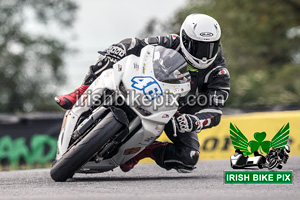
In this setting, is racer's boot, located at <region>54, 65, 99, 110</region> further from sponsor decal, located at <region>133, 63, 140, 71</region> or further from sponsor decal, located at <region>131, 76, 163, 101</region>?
sponsor decal, located at <region>131, 76, 163, 101</region>

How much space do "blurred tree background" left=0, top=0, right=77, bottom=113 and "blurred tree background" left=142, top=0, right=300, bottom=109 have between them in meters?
8.23

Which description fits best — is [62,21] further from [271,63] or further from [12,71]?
[271,63]

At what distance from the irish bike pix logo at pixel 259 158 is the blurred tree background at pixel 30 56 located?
21222mm

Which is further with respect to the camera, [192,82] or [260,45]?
[260,45]

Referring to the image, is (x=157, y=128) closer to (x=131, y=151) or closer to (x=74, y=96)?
(x=131, y=151)

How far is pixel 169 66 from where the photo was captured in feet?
20.0

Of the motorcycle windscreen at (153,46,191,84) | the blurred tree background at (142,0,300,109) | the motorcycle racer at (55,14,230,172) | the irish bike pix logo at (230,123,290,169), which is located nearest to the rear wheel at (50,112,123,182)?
the motorcycle windscreen at (153,46,191,84)

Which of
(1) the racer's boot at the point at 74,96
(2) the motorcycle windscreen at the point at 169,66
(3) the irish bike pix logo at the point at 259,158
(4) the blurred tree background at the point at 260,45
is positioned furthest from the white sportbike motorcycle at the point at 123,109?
(4) the blurred tree background at the point at 260,45

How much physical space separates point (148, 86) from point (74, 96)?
101cm

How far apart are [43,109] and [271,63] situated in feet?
42.9

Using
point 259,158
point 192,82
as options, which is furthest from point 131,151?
point 259,158

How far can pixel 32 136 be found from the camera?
12.2m

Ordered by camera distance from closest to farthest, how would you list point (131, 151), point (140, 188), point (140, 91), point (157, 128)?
point (140, 188) < point (140, 91) < point (157, 128) < point (131, 151)

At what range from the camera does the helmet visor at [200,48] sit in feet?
21.3
